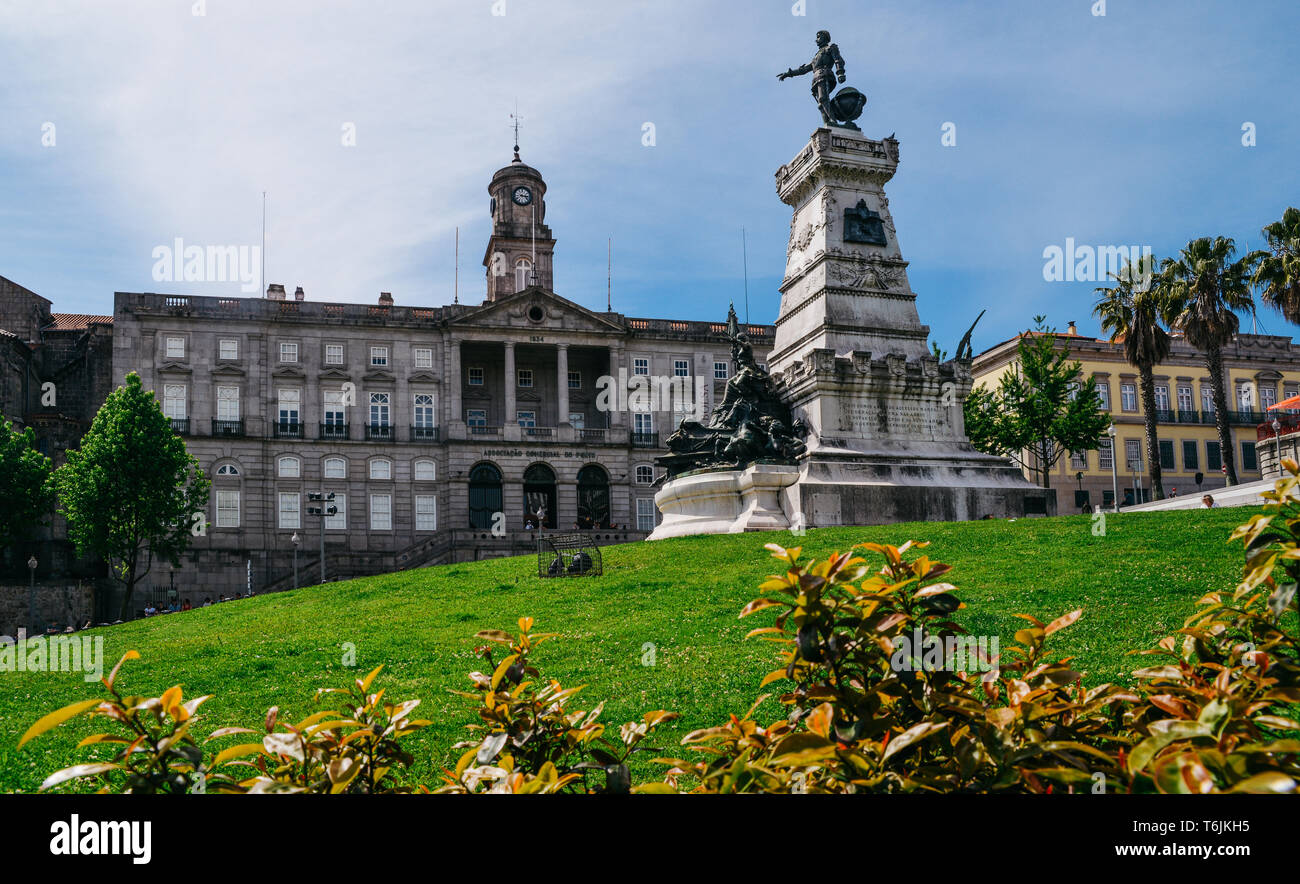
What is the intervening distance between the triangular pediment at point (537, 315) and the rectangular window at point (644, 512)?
10.3 m

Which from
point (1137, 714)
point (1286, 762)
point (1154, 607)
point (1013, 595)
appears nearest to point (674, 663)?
point (1013, 595)

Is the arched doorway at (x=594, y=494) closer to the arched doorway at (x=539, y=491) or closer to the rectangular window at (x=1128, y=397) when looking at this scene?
the arched doorway at (x=539, y=491)

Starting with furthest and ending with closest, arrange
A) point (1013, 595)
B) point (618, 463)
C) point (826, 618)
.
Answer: point (618, 463), point (1013, 595), point (826, 618)

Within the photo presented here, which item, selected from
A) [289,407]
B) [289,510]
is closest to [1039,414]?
[289,510]

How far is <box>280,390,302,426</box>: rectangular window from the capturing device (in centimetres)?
5831

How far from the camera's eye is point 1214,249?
41062 millimetres

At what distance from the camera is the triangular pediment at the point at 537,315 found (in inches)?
2383

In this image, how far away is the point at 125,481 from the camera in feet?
134

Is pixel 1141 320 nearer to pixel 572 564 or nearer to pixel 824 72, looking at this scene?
pixel 824 72

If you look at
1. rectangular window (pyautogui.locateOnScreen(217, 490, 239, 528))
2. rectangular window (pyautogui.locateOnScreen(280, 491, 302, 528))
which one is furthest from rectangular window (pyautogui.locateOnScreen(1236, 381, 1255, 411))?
rectangular window (pyautogui.locateOnScreen(217, 490, 239, 528))

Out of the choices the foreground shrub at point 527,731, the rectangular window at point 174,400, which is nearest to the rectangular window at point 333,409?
the rectangular window at point 174,400

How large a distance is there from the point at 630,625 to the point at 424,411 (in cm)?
4779
